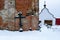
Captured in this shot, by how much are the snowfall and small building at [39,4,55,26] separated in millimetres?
58

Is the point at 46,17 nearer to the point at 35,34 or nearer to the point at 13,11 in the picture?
the point at 35,34

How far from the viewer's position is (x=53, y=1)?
1597mm

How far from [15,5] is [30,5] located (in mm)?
156

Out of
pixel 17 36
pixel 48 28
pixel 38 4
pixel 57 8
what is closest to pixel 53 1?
pixel 57 8

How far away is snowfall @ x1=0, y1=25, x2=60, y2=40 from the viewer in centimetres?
133

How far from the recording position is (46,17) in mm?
1565

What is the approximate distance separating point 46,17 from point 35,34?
0.25 metres

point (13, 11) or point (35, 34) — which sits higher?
point (13, 11)

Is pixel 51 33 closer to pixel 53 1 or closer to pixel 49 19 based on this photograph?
pixel 49 19

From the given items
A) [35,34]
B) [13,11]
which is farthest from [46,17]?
[13,11]

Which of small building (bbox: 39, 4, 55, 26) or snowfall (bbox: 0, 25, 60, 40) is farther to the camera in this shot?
small building (bbox: 39, 4, 55, 26)

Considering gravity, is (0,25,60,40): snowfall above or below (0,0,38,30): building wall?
below

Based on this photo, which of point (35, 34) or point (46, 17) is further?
point (46, 17)

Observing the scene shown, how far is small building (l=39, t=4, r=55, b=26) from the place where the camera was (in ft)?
5.16
